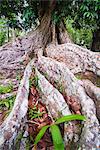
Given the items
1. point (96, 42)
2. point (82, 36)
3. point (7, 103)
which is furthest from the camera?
point (82, 36)

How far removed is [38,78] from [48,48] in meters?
1.43

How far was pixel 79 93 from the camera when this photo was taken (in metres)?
2.65

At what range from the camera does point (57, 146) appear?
1750mm

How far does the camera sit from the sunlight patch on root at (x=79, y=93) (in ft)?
6.80

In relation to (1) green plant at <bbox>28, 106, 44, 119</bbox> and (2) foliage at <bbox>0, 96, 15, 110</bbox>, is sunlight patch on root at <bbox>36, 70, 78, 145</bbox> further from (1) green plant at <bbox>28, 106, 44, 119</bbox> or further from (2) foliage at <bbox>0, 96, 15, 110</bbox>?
(2) foliage at <bbox>0, 96, 15, 110</bbox>

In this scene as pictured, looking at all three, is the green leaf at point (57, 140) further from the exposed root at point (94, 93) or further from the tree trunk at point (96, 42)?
the tree trunk at point (96, 42)

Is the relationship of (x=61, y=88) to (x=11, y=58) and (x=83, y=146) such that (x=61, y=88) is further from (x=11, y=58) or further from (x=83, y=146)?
(x=11, y=58)

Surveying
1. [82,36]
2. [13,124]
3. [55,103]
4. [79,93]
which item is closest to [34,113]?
[55,103]

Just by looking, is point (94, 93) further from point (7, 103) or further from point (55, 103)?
point (7, 103)

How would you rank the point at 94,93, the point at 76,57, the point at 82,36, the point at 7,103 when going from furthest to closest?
the point at 82,36
the point at 76,57
the point at 7,103
the point at 94,93

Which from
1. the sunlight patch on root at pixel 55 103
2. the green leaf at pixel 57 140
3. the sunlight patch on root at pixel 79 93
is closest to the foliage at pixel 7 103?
the sunlight patch on root at pixel 55 103

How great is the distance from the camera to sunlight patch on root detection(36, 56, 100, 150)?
2072mm

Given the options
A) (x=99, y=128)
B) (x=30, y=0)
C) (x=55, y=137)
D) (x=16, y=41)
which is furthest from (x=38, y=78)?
(x=16, y=41)

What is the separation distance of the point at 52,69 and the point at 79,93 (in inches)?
35.4
